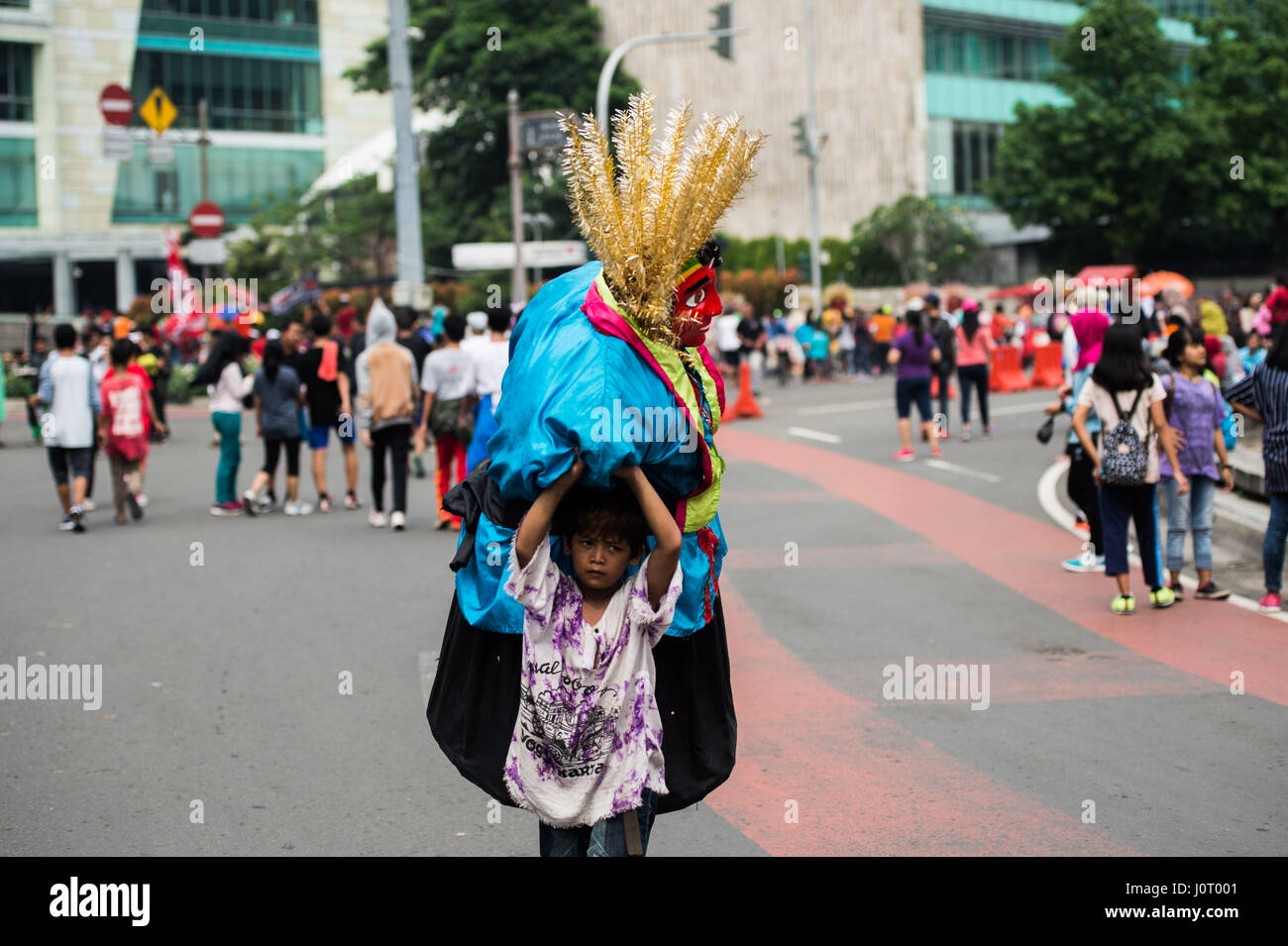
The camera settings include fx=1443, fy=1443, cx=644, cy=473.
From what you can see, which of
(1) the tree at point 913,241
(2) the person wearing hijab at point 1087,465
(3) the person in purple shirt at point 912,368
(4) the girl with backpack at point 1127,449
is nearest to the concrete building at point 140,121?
(1) the tree at point 913,241

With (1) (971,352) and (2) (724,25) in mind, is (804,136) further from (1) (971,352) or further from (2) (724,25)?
(1) (971,352)

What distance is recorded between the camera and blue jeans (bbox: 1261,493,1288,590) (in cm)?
880

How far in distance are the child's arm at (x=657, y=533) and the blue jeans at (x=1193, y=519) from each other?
6517 millimetres

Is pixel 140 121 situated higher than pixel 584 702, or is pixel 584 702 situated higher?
pixel 140 121

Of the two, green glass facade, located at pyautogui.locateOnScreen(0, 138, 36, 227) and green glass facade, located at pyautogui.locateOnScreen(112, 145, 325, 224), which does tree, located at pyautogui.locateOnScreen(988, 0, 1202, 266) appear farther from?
green glass facade, located at pyautogui.locateOnScreen(0, 138, 36, 227)

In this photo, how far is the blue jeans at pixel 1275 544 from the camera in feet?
28.9

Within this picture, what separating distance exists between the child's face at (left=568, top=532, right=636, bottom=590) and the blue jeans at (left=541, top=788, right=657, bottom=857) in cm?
56

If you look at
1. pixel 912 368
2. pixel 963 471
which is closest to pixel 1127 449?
pixel 963 471

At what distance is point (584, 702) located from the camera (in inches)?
137

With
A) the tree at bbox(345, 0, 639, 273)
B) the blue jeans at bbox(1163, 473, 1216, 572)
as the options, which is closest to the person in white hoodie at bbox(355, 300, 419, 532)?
the blue jeans at bbox(1163, 473, 1216, 572)

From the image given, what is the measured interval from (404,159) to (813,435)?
661cm

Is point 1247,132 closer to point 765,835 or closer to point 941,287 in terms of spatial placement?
point 941,287

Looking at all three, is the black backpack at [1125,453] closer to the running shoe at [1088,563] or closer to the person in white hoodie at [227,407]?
the running shoe at [1088,563]

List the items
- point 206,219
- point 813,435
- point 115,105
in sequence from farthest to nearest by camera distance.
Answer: point 115,105, point 206,219, point 813,435
